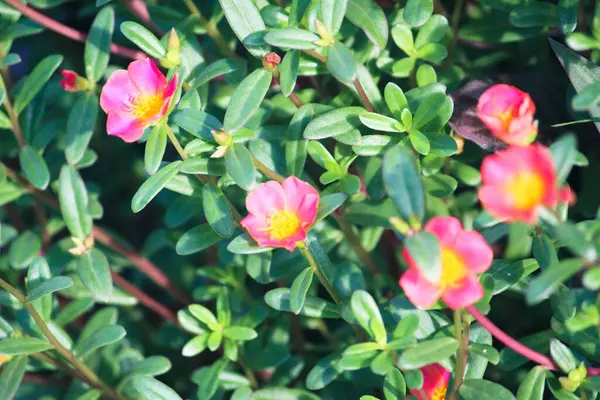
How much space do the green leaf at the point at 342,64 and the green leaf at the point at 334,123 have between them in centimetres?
12

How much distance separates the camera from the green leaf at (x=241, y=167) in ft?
3.79

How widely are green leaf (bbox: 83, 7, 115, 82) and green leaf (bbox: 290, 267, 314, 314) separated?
0.63 meters

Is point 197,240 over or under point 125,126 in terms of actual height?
under

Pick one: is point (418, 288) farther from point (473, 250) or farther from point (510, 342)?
point (510, 342)

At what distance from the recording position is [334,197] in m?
1.18

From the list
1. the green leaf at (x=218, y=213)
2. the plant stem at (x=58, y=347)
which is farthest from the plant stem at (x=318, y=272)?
the plant stem at (x=58, y=347)

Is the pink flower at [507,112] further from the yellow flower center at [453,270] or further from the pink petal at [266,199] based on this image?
the pink petal at [266,199]

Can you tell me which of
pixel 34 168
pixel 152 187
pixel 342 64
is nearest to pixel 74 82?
pixel 34 168

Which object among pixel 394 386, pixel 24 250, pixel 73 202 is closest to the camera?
pixel 394 386

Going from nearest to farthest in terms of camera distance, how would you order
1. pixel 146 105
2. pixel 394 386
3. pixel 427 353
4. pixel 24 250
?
pixel 427 353
pixel 394 386
pixel 146 105
pixel 24 250

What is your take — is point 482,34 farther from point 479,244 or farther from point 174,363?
point 174,363

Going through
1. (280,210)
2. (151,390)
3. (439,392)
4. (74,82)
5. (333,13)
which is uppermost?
(333,13)

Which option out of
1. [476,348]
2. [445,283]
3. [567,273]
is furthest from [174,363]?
[567,273]

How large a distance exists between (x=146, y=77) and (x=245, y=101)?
0.19 metres
